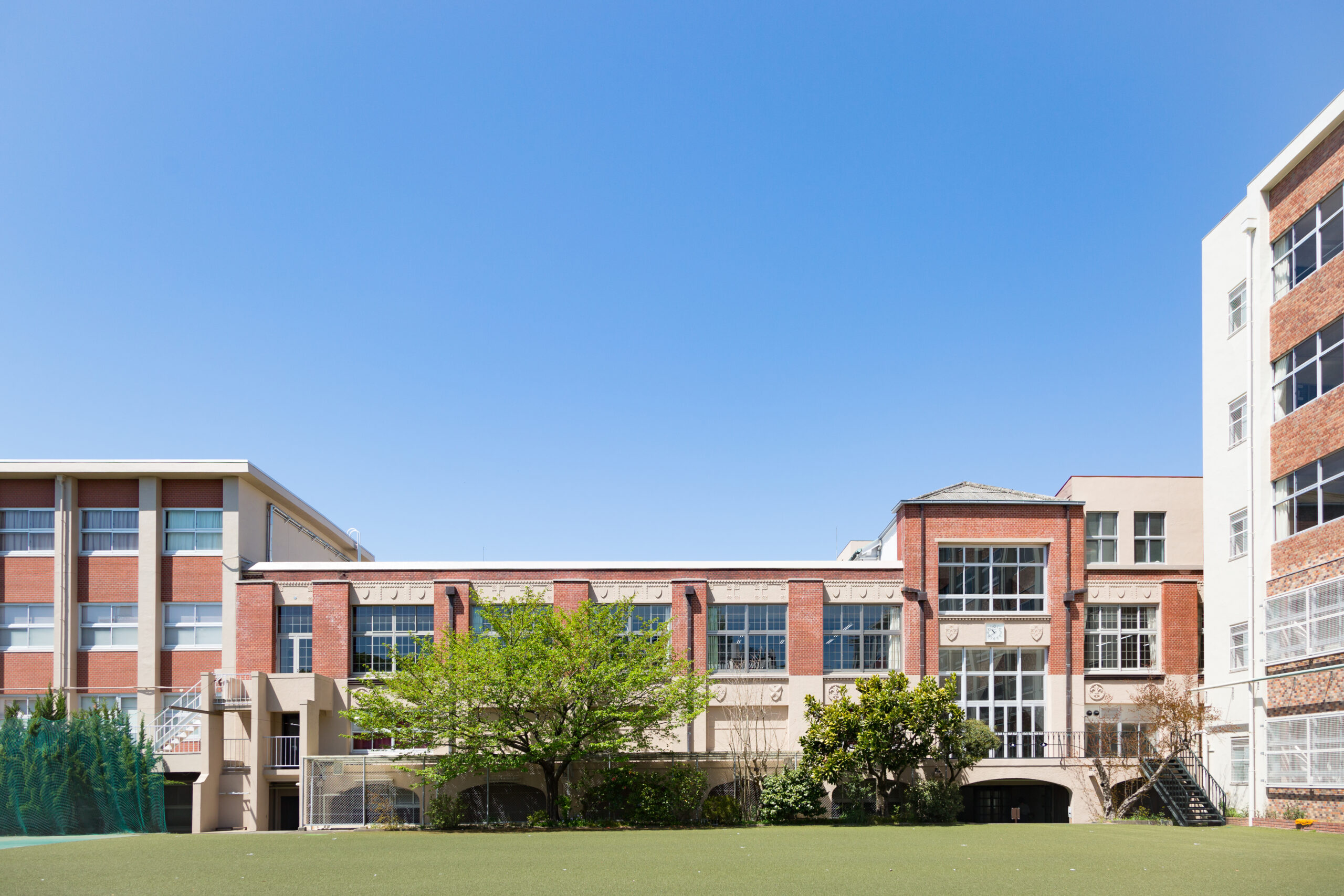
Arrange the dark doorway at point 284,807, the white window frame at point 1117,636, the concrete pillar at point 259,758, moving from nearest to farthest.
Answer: the concrete pillar at point 259,758, the dark doorway at point 284,807, the white window frame at point 1117,636

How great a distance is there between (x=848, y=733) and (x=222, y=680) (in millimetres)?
19099

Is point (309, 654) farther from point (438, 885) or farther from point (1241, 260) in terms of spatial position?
point (1241, 260)

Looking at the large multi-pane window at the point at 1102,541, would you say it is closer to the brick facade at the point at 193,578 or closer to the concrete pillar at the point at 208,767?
the concrete pillar at the point at 208,767

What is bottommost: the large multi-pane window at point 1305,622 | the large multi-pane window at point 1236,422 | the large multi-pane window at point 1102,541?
the large multi-pane window at point 1305,622

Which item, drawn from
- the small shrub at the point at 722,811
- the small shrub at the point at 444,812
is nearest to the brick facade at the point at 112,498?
the small shrub at the point at 444,812

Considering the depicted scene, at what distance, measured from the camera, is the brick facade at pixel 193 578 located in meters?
40.0

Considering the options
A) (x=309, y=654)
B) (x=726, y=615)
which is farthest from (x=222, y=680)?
(x=726, y=615)

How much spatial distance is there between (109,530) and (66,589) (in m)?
2.32

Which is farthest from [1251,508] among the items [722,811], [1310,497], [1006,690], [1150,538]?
[722,811]

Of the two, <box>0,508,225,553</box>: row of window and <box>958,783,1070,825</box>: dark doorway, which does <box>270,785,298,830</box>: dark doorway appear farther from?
<box>958,783,1070,825</box>: dark doorway

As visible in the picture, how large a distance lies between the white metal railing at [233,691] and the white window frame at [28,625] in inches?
264

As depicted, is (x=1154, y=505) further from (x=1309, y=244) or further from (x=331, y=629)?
(x=331, y=629)

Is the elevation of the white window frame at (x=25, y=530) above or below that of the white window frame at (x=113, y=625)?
above

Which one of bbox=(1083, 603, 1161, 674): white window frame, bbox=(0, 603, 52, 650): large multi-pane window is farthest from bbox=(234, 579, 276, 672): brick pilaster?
bbox=(1083, 603, 1161, 674): white window frame
